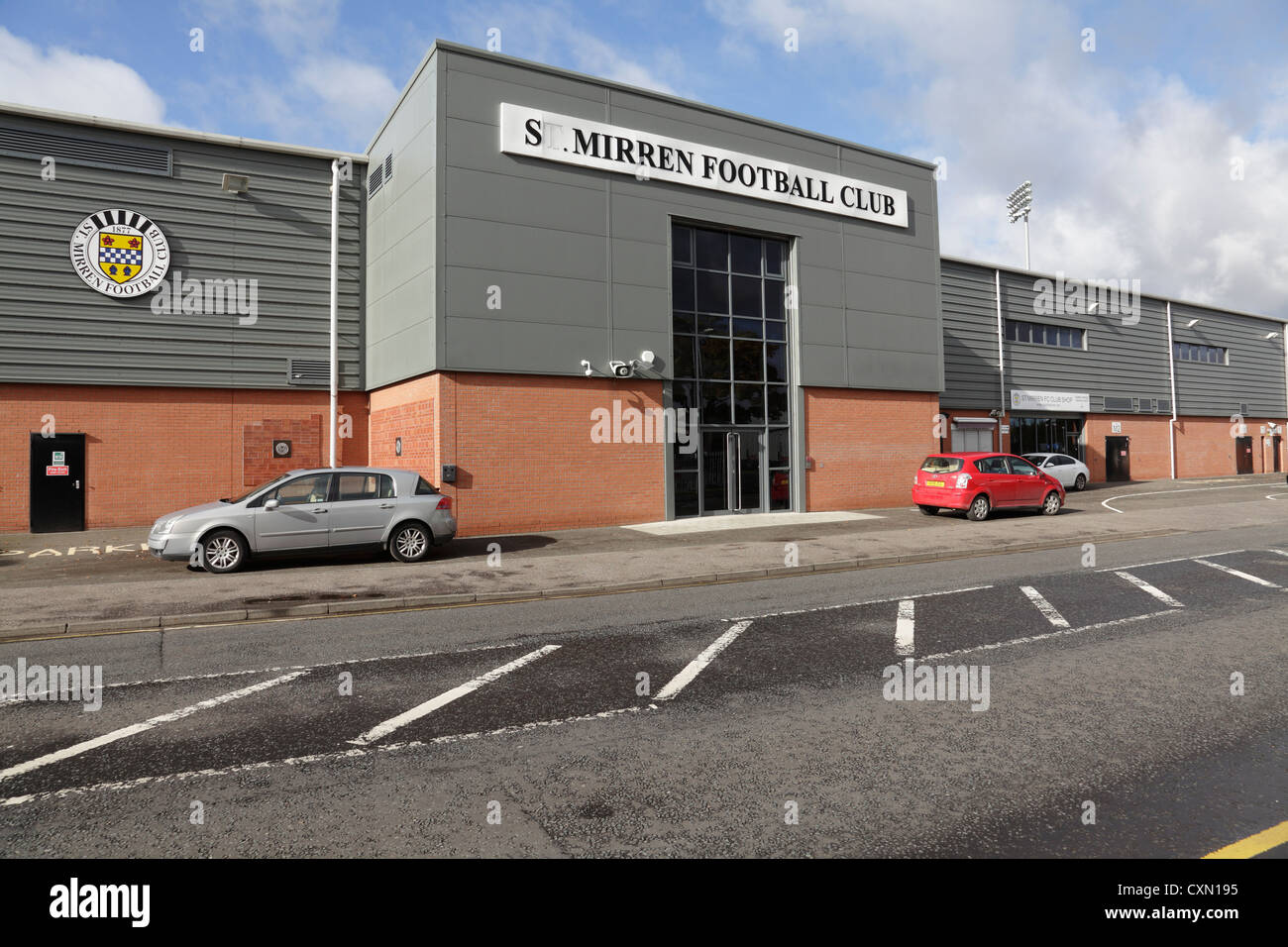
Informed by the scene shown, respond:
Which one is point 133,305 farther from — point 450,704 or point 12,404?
point 450,704

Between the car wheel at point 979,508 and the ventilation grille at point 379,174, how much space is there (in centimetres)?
1644

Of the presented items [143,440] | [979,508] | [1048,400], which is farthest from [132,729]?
[1048,400]

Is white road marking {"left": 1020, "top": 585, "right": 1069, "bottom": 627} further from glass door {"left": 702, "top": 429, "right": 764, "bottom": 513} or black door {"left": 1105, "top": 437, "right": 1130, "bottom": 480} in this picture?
black door {"left": 1105, "top": 437, "right": 1130, "bottom": 480}

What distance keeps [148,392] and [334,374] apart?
4228 mm

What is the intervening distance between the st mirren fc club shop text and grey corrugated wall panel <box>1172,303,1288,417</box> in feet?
76.9

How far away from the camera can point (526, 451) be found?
54.8 feet

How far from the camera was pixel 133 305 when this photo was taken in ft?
57.8

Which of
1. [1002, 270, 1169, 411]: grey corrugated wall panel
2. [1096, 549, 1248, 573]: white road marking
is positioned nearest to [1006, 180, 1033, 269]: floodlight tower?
[1002, 270, 1169, 411]: grey corrugated wall panel

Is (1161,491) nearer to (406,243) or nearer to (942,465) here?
(942,465)

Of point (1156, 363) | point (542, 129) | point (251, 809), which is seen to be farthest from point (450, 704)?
point (1156, 363)

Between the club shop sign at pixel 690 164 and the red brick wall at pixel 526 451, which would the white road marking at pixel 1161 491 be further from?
the red brick wall at pixel 526 451

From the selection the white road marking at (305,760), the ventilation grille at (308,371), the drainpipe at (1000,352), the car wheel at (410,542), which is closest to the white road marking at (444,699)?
the white road marking at (305,760)

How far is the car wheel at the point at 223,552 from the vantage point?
35.9 feet

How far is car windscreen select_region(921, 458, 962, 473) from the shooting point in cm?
1812
